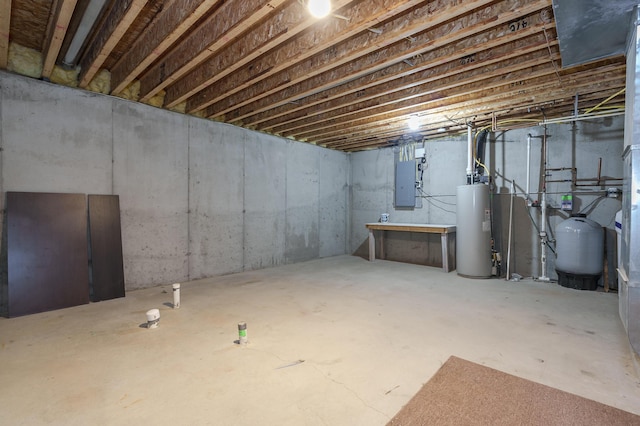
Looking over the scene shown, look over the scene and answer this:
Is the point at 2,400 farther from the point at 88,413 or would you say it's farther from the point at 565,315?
the point at 565,315

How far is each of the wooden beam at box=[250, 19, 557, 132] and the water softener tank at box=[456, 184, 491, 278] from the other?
2281 mm

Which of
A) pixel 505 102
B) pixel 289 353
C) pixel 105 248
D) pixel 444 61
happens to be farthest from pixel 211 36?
pixel 505 102

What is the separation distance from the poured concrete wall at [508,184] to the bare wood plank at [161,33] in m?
4.77

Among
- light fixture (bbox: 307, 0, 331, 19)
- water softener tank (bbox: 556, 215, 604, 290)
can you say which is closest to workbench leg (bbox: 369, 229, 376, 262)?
water softener tank (bbox: 556, 215, 604, 290)

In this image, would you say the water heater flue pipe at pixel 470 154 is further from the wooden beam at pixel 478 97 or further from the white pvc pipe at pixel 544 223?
the white pvc pipe at pixel 544 223

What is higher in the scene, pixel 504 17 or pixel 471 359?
pixel 504 17

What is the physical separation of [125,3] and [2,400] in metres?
2.68

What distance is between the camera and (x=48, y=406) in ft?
5.33

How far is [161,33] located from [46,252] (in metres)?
2.60

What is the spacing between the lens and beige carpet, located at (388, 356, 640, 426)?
4.99 feet

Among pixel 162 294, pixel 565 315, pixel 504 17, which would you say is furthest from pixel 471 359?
pixel 162 294

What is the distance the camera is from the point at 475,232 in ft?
15.3

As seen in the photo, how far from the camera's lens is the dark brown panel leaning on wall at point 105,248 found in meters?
3.53

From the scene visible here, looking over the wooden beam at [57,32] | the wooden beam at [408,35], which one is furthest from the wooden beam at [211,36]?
the wooden beam at [57,32]
